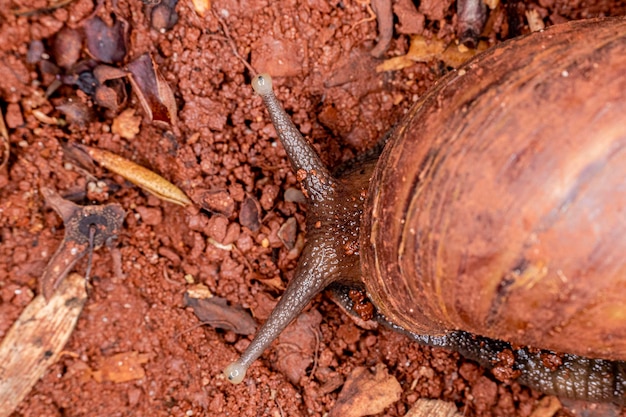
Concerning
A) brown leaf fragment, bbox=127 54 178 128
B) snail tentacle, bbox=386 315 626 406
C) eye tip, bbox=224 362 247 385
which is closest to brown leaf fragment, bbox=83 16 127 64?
brown leaf fragment, bbox=127 54 178 128

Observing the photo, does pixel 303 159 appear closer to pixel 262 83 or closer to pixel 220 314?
pixel 262 83

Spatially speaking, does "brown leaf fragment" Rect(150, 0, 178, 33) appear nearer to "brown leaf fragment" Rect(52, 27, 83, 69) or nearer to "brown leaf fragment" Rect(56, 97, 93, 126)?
"brown leaf fragment" Rect(52, 27, 83, 69)

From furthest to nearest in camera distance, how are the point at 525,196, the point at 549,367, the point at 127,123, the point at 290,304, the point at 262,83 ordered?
the point at 127,123, the point at 549,367, the point at 290,304, the point at 262,83, the point at 525,196

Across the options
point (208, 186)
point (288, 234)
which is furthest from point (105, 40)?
point (288, 234)

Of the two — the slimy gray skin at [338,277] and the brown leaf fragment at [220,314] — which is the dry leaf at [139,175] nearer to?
the brown leaf fragment at [220,314]

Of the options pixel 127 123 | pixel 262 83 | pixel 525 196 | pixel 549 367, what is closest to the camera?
pixel 525 196

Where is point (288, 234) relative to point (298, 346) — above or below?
above
